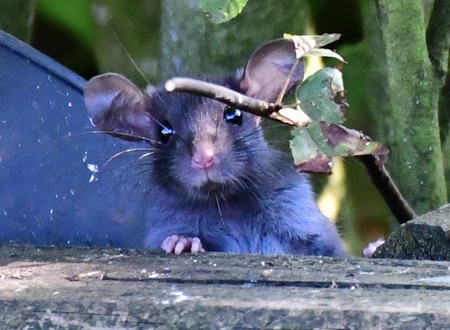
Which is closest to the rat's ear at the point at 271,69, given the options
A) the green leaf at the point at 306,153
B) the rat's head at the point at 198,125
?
the rat's head at the point at 198,125

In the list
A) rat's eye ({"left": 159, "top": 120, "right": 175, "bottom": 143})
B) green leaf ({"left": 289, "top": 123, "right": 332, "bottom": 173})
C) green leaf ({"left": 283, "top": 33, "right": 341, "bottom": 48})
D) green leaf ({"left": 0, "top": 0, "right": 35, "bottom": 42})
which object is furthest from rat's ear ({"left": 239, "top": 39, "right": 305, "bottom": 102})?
green leaf ({"left": 0, "top": 0, "right": 35, "bottom": 42})

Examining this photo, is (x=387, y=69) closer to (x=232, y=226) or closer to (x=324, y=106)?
(x=232, y=226)

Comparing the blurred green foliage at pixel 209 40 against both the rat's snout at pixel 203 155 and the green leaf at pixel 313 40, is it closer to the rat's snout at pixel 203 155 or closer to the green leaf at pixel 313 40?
the rat's snout at pixel 203 155

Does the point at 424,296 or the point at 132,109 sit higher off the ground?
the point at 132,109

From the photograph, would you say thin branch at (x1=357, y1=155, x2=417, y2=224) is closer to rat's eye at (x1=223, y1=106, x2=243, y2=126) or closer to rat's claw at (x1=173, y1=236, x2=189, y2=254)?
rat's claw at (x1=173, y1=236, x2=189, y2=254)

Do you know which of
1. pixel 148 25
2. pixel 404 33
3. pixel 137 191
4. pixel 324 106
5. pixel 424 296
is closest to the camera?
pixel 424 296

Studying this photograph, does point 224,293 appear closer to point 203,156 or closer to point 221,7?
point 221,7

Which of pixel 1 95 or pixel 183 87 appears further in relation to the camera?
pixel 1 95

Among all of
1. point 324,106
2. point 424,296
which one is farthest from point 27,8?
point 424,296
